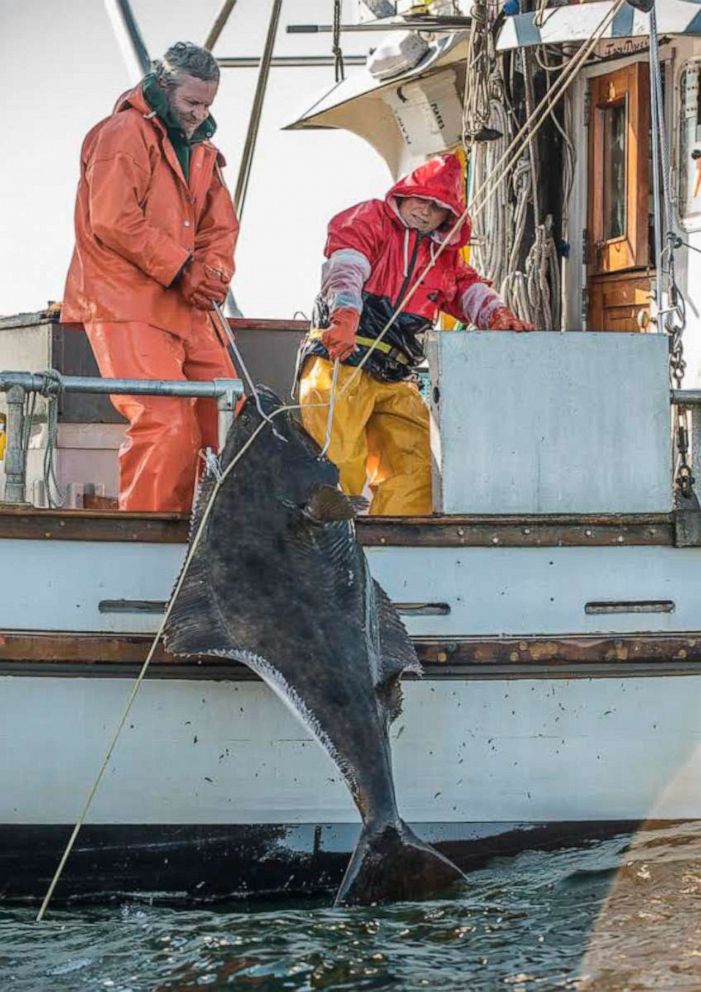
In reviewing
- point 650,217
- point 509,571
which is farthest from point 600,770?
point 650,217

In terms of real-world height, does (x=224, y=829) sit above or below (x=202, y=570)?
below

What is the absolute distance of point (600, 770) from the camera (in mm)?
6355

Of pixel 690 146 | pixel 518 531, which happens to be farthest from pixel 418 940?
pixel 690 146

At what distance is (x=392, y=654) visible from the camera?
18.5ft

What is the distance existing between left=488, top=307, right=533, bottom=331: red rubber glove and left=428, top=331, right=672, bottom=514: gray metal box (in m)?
0.39

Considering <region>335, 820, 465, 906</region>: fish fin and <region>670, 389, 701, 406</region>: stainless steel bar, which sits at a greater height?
<region>670, 389, 701, 406</region>: stainless steel bar

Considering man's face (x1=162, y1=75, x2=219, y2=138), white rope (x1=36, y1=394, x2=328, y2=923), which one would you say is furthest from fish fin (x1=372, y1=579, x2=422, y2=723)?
man's face (x1=162, y1=75, x2=219, y2=138)

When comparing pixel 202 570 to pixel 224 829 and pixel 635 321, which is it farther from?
pixel 635 321

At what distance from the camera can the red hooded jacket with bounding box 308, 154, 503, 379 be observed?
6.73 meters

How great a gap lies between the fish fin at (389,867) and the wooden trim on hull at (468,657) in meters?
0.84

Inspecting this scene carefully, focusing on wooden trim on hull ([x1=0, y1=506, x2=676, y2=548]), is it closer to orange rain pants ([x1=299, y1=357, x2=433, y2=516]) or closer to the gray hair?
orange rain pants ([x1=299, y1=357, x2=433, y2=516])

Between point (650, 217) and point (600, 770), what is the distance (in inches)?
116

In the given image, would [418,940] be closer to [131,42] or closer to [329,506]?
[329,506]

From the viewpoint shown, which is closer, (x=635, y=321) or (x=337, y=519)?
(x=337, y=519)
